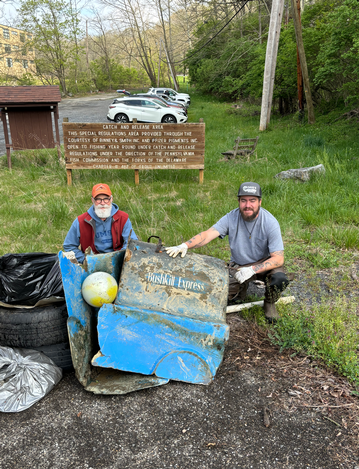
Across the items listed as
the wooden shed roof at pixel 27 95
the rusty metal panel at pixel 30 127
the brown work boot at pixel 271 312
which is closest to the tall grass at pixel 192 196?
the rusty metal panel at pixel 30 127

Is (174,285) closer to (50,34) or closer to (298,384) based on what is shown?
(298,384)

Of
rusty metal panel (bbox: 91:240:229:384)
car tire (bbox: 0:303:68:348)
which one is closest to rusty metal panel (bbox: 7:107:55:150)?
car tire (bbox: 0:303:68:348)

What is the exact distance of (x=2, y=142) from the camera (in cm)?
1442

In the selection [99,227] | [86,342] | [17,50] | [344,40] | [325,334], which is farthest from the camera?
[17,50]

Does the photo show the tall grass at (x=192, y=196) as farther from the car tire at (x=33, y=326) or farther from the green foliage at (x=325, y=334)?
the car tire at (x=33, y=326)

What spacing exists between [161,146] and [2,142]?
8.98m

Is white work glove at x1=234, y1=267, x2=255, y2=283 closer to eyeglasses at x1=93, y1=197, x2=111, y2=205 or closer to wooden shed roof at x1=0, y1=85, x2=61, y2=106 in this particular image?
eyeglasses at x1=93, y1=197, x2=111, y2=205

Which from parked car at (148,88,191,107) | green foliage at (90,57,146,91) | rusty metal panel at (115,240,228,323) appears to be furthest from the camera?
green foliage at (90,57,146,91)

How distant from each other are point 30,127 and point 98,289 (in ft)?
26.9

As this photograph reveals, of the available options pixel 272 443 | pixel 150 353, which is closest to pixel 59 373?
pixel 150 353

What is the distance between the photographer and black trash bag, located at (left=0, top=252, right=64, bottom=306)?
3461 mm

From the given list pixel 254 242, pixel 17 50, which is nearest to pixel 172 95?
pixel 17 50

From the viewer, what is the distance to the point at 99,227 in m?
3.78

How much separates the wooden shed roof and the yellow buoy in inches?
307
